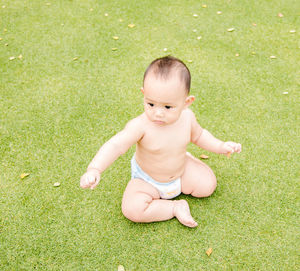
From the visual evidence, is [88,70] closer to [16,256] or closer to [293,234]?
[16,256]

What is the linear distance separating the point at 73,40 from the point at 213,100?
90.8 inches

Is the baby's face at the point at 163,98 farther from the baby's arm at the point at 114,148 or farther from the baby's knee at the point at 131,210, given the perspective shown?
the baby's knee at the point at 131,210

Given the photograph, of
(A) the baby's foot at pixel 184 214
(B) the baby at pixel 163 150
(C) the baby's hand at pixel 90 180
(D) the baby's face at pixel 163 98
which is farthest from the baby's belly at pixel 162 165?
(C) the baby's hand at pixel 90 180

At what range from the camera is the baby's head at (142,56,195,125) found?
1.76m

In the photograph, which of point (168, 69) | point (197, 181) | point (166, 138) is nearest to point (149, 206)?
point (197, 181)

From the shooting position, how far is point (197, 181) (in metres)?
2.49

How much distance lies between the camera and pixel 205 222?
2.46 metres

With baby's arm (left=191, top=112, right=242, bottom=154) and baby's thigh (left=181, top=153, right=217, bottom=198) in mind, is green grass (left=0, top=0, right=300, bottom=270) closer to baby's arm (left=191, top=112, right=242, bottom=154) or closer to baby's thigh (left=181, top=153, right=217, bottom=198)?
baby's thigh (left=181, top=153, right=217, bottom=198)

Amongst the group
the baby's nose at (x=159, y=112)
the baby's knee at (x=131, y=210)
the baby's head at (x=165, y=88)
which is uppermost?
the baby's head at (x=165, y=88)

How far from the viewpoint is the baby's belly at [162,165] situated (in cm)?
222

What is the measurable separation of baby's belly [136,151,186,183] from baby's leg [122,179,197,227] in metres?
0.14

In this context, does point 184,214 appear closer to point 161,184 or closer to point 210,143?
point 161,184

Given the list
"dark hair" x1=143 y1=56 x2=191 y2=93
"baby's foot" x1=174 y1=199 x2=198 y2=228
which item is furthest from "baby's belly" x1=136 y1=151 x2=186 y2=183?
"dark hair" x1=143 y1=56 x2=191 y2=93

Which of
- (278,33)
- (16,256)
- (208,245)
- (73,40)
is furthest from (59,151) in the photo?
(278,33)
